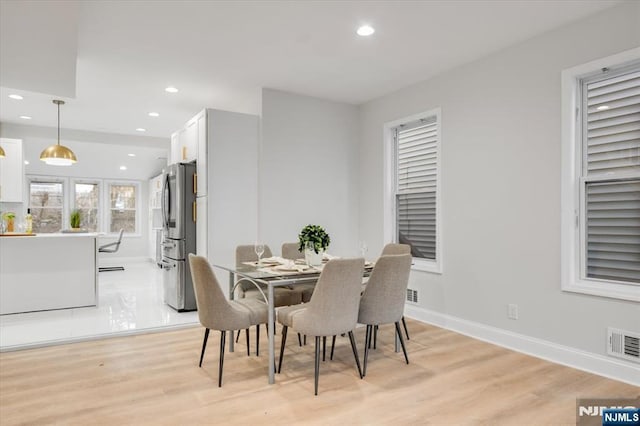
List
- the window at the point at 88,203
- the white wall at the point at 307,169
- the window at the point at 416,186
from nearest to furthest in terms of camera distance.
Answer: the window at the point at 416,186, the white wall at the point at 307,169, the window at the point at 88,203

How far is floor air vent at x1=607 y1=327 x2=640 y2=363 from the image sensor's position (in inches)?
109

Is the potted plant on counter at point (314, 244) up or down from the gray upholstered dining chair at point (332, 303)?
up

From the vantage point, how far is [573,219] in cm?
315

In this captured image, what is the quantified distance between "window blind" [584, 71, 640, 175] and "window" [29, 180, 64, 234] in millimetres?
10264

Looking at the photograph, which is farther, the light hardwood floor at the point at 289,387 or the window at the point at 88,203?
the window at the point at 88,203

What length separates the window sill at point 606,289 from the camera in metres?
→ 2.82

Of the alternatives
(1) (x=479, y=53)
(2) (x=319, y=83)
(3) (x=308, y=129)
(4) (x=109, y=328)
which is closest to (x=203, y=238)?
(4) (x=109, y=328)

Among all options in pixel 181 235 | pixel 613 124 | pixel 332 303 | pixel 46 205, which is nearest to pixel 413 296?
pixel 332 303

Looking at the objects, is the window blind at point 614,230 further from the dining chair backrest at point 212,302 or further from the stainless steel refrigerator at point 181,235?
the stainless steel refrigerator at point 181,235

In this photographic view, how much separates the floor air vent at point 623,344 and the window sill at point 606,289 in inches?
9.8

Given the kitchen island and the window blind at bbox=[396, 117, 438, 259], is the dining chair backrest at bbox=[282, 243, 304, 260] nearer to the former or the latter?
the window blind at bbox=[396, 117, 438, 259]

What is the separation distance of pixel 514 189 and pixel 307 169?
2521mm

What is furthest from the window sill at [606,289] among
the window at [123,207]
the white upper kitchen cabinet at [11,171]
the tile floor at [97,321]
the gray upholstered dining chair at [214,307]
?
the window at [123,207]

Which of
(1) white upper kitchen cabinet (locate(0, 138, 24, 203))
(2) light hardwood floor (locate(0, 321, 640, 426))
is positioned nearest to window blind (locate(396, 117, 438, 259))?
(2) light hardwood floor (locate(0, 321, 640, 426))
